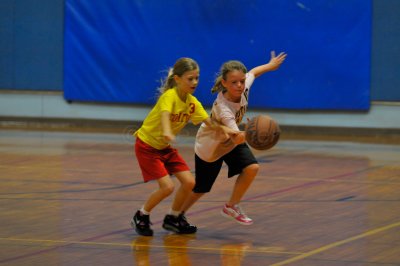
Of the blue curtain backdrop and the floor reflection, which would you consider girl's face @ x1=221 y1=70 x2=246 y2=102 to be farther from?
the blue curtain backdrop

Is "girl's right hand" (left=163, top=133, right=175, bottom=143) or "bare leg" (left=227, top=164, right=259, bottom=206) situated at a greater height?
"girl's right hand" (left=163, top=133, right=175, bottom=143)

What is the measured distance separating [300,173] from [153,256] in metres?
4.86

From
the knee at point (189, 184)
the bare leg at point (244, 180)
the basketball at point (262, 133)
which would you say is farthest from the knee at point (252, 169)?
the knee at point (189, 184)

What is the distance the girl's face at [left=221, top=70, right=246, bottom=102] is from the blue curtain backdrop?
859 centimetres

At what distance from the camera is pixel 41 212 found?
7.82 metres

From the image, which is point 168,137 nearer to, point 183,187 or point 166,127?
point 166,127

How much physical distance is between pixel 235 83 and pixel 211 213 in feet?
5.05

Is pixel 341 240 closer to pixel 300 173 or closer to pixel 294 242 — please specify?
pixel 294 242

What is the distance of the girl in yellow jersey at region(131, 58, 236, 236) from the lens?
A: 683 cm

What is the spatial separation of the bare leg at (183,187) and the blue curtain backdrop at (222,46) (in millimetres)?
8694

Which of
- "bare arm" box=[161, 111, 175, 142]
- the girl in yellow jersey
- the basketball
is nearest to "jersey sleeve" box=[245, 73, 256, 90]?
the basketball

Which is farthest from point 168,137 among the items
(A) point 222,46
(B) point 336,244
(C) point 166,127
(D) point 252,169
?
(A) point 222,46

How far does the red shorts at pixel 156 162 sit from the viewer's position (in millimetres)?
6883

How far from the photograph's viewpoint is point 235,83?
22.5 feet
